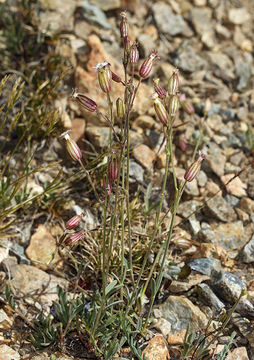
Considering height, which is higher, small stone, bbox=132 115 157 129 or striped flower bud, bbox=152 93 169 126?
striped flower bud, bbox=152 93 169 126

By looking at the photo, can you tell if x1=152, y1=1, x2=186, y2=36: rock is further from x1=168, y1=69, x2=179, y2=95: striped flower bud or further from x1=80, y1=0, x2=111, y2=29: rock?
x1=168, y1=69, x2=179, y2=95: striped flower bud

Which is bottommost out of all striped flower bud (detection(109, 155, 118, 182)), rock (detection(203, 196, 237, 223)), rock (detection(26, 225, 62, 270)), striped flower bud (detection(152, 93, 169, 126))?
rock (detection(26, 225, 62, 270))

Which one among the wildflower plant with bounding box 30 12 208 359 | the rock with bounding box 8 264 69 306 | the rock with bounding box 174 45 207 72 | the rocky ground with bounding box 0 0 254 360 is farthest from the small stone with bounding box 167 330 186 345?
the rock with bounding box 174 45 207 72

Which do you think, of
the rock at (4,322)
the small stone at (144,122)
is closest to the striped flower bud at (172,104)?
the rock at (4,322)

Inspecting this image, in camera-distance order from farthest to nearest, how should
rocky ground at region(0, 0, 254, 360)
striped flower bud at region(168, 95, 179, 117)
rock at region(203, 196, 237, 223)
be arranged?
rock at region(203, 196, 237, 223), rocky ground at region(0, 0, 254, 360), striped flower bud at region(168, 95, 179, 117)

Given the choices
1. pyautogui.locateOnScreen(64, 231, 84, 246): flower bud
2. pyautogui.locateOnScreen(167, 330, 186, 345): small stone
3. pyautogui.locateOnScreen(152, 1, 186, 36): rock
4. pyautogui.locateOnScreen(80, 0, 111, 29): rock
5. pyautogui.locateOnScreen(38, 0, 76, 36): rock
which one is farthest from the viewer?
pyautogui.locateOnScreen(152, 1, 186, 36): rock

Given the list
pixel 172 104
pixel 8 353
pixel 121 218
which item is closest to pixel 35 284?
pixel 8 353

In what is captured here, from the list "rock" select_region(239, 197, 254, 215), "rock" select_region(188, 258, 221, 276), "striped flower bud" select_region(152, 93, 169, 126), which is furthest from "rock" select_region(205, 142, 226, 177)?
"striped flower bud" select_region(152, 93, 169, 126)

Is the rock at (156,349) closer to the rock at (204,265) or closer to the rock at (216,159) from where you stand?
the rock at (204,265)

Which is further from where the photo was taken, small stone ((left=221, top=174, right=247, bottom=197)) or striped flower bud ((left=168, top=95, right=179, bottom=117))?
small stone ((left=221, top=174, right=247, bottom=197))
